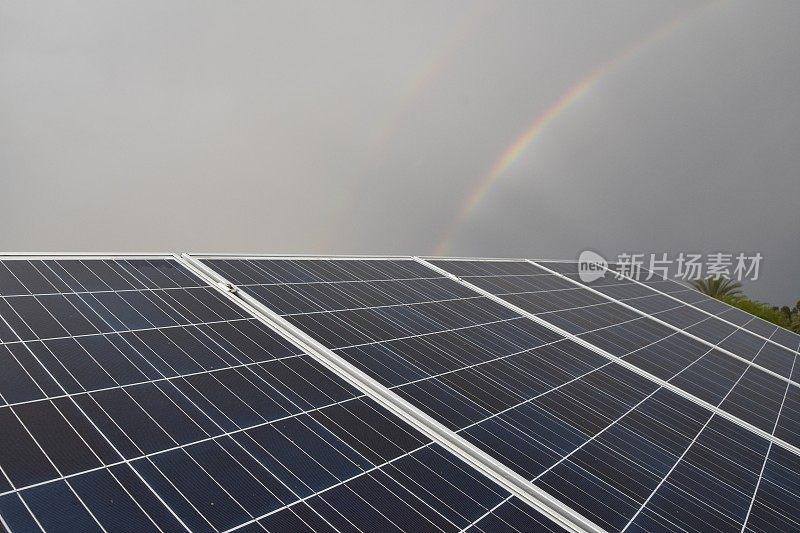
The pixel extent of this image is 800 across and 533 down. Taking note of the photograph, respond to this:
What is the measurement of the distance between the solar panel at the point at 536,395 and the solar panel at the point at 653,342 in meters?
0.30

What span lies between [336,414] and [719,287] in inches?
2422

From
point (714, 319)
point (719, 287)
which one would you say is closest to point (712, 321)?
point (714, 319)

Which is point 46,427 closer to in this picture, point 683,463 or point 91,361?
point 91,361

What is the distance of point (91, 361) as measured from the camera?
9070mm

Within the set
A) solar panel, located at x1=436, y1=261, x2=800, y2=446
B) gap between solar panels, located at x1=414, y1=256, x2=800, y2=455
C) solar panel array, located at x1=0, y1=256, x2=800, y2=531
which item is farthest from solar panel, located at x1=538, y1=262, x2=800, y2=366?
gap between solar panels, located at x1=414, y1=256, x2=800, y2=455

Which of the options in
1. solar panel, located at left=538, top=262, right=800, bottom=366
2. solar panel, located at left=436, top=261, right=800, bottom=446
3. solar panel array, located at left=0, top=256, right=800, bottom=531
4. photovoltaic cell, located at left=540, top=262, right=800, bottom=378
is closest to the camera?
solar panel array, located at left=0, top=256, right=800, bottom=531

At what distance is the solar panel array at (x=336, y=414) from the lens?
6.96 metres

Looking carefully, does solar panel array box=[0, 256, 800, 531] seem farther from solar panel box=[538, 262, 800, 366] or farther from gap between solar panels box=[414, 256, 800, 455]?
solar panel box=[538, 262, 800, 366]

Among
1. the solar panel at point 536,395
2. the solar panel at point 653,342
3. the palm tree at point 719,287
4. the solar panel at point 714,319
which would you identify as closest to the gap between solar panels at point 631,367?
the solar panel at point 536,395

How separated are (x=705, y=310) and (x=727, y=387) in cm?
1455

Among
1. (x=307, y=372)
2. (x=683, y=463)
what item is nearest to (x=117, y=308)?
(x=307, y=372)

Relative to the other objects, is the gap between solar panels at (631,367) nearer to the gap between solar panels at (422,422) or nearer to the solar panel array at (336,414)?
the solar panel array at (336,414)

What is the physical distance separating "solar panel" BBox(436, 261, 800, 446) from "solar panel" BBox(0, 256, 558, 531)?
10125mm

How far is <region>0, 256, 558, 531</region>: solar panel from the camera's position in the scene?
21.2 feet
